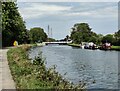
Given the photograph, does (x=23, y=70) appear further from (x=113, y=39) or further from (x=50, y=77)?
(x=113, y=39)

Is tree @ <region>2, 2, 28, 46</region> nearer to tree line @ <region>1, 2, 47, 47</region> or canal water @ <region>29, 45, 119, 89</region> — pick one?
tree line @ <region>1, 2, 47, 47</region>

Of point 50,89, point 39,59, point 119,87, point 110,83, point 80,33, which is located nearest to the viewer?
point 50,89

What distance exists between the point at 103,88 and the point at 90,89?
53.8 inches

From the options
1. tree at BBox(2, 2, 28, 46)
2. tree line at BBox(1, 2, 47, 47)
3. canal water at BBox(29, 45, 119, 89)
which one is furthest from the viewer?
tree line at BBox(1, 2, 47, 47)

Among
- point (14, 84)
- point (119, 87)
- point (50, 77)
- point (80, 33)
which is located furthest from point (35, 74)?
point (80, 33)

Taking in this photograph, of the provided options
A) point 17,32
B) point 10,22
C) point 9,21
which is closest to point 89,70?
point 9,21

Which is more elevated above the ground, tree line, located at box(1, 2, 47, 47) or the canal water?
tree line, located at box(1, 2, 47, 47)

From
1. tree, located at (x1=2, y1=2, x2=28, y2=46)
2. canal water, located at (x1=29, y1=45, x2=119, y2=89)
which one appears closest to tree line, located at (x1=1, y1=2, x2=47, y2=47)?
tree, located at (x1=2, y1=2, x2=28, y2=46)

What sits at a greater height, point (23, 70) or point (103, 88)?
point (23, 70)

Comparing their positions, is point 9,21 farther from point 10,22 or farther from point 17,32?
point 17,32

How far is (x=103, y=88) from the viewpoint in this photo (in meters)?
23.2

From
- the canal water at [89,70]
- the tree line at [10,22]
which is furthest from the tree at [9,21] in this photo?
the canal water at [89,70]

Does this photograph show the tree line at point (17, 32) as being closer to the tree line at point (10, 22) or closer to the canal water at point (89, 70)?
the tree line at point (10, 22)

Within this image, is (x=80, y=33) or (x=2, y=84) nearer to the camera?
(x=2, y=84)
